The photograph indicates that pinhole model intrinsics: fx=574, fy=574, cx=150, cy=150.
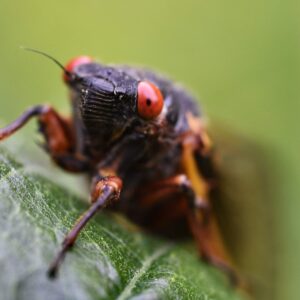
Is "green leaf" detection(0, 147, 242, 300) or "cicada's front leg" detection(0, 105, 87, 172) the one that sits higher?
"green leaf" detection(0, 147, 242, 300)

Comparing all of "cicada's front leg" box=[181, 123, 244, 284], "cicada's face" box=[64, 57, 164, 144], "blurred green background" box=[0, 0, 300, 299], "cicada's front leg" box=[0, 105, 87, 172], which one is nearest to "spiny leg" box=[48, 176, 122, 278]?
"cicada's face" box=[64, 57, 164, 144]

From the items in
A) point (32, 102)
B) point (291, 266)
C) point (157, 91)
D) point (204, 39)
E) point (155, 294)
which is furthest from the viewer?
point (204, 39)

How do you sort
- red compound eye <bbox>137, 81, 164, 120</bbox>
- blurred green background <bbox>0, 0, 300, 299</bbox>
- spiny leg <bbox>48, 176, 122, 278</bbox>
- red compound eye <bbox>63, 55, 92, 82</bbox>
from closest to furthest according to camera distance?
spiny leg <bbox>48, 176, 122, 278</bbox>, red compound eye <bbox>137, 81, 164, 120</bbox>, red compound eye <bbox>63, 55, 92, 82</bbox>, blurred green background <bbox>0, 0, 300, 299</bbox>

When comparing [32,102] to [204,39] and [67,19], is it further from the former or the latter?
[204,39]

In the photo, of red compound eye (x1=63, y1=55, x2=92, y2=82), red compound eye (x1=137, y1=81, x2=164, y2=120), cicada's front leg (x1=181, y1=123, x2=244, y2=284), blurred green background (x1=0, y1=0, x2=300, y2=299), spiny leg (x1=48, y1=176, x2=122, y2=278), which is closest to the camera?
spiny leg (x1=48, y1=176, x2=122, y2=278)

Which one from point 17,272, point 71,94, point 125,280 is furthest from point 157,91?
point 17,272

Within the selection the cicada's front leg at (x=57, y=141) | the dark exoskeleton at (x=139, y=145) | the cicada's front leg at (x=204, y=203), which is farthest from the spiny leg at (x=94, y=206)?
the cicada's front leg at (x=204, y=203)

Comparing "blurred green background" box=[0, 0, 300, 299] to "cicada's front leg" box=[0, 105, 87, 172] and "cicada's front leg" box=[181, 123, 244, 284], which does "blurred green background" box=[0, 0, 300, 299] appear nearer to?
"cicada's front leg" box=[181, 123, 244, 284]

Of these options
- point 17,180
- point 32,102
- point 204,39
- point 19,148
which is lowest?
point 32,102
